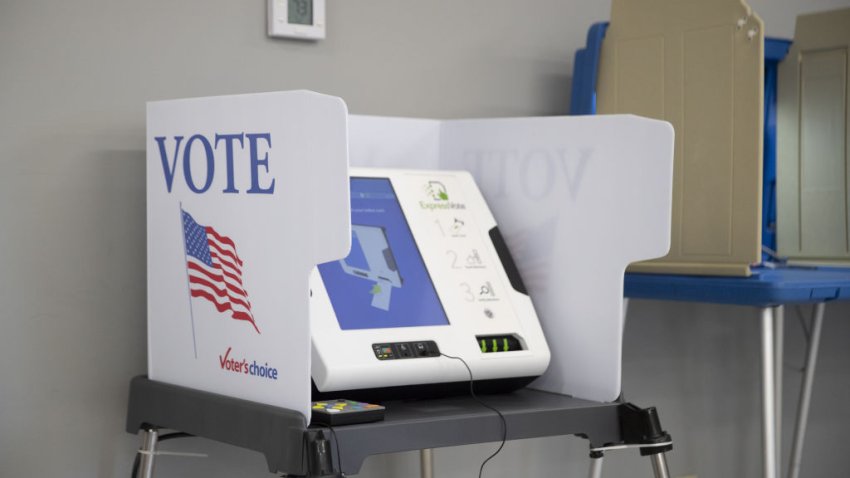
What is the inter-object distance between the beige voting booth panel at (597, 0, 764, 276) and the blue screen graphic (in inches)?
20.3

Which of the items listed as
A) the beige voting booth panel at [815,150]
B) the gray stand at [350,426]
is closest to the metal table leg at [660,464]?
the gray stand at [350,426]

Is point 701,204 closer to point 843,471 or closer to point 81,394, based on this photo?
point 81,394

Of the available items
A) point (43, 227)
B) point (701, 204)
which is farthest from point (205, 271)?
point (701, 204)

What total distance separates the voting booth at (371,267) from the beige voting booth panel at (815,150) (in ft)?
2.45

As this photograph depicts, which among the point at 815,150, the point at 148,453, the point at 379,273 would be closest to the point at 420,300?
the point at 379,273

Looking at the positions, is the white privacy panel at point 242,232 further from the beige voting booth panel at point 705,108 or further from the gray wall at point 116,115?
the beige voting booth panel at point 705,108

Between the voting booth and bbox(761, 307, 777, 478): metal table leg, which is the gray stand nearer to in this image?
the voting booth

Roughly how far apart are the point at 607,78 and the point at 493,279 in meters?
0.58

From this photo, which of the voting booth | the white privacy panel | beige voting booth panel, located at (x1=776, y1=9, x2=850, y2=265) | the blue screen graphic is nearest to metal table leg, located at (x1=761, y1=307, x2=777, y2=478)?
the voting booth

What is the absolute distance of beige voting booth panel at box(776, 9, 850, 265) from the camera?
2043mm

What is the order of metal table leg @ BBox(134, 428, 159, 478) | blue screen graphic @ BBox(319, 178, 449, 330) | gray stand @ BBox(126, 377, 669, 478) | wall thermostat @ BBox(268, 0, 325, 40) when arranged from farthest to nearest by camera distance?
1. wall thermostat @ BBox(268, 0, 325, 40)
2. metal table leg @ BBox(134, 428, 159, 478)
3. blue screen graphic @ BBox(319, 178, 449, 330)
4. gray stand @ BBox(126, 377, 669, 478)

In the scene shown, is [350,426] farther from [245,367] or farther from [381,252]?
[381,252]

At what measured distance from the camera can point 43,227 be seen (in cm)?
162

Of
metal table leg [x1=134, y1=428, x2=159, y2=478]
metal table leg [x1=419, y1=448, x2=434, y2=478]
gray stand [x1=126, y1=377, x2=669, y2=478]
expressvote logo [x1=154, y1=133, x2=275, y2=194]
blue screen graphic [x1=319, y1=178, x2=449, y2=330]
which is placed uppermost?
expressvote logo [x1=154, y1=133, x2=275, y2=194]
